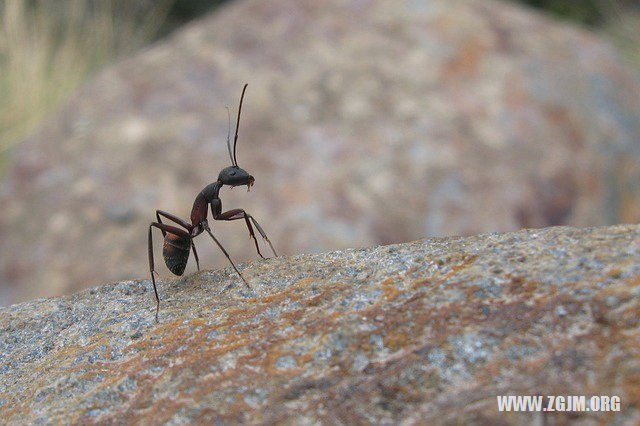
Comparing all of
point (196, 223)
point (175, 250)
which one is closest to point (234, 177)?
point (196, 223)

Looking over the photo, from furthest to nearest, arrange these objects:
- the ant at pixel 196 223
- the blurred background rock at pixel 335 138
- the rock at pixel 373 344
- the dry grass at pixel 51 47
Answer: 1. the dry grass at pixel 51 47
2. the blurred background rock at pixel 335 138
3. the ant at pixel 196 223
4. the rock at pixel 373 344

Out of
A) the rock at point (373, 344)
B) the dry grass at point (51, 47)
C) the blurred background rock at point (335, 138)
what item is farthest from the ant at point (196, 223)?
the dry grass at point (51, 47)

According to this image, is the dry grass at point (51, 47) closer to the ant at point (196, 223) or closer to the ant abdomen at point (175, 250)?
the ant at point (196, 223)

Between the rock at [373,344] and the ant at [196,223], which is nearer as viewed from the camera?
the rock at [373,344]

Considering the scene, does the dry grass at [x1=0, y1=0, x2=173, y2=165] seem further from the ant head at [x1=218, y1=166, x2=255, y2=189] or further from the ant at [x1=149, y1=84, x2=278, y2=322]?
the ant head at [x1=218, y1=166, x2=255, y2=189]

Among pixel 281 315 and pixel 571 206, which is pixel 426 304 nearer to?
pixel 281 315

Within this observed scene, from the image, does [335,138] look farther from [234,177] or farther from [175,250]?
[175,250]
